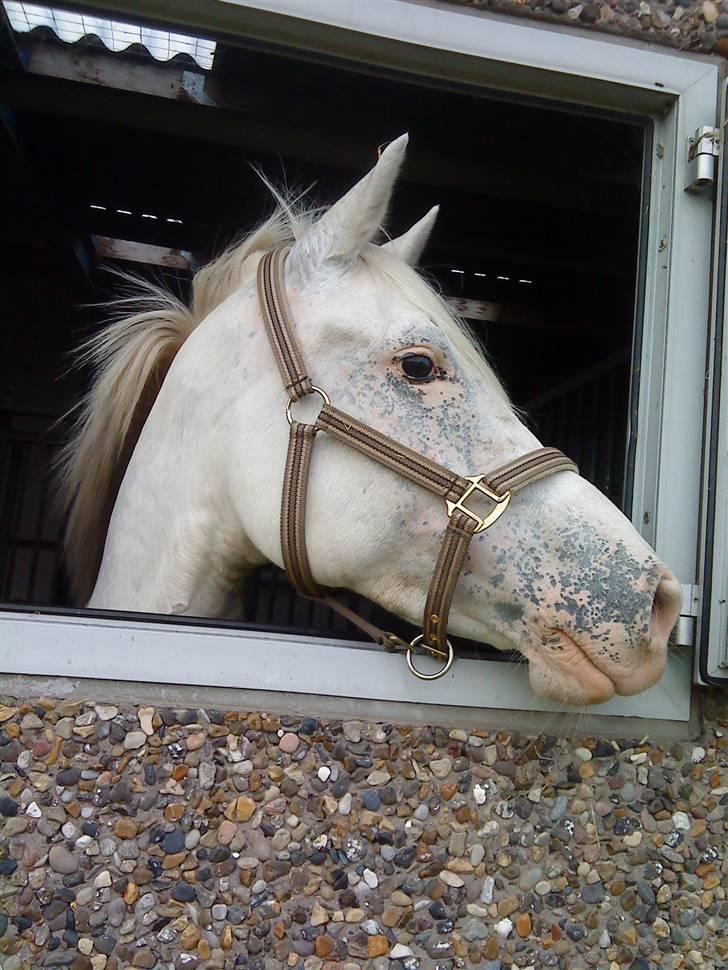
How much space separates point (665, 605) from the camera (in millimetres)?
1176

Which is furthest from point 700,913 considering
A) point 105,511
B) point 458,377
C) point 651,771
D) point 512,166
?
point 512,166

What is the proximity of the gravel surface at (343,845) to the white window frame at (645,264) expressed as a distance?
84mm

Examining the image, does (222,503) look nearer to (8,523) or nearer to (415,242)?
(415,242)

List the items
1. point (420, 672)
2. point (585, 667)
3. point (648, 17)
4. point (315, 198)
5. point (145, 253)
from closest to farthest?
1. point (585, 667)
2. point (420, 672)
3. point (648, 17)
4. point (315, 198)
5. point (145, 253)

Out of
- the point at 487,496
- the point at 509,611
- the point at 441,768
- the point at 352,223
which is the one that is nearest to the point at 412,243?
the point at 352,223

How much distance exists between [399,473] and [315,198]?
1.23 meters

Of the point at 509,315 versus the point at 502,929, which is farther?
the point at 509,315

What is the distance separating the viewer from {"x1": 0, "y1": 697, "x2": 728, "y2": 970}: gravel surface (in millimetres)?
1212

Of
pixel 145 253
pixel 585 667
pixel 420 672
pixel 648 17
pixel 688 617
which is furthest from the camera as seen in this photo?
pixel 145 253

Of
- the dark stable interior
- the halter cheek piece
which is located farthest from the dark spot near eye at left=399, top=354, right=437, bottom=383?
the dark stable interior

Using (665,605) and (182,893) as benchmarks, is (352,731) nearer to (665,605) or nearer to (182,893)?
(182,893)

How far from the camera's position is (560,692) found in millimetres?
1188

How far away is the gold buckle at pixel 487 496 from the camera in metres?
1.19

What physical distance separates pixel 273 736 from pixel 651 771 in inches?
29.3
